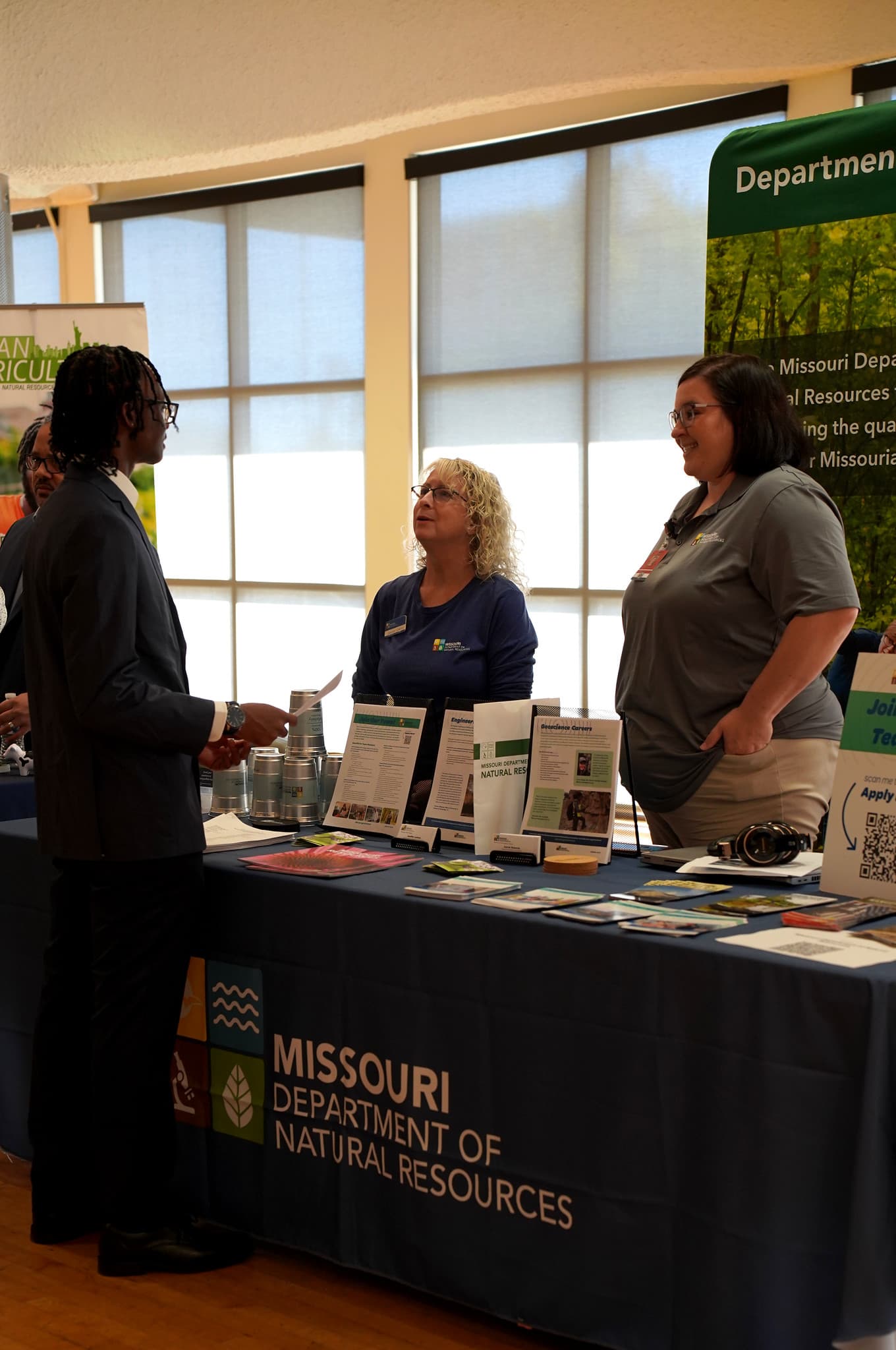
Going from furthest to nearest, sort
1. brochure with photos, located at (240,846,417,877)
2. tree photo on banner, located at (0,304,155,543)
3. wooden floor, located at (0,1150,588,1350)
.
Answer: tree photo on banner, located at (0,304,155,543) < brochure with photos, located at (240,846,417,877) < wooden floor, located at (0,1150,588,1350)

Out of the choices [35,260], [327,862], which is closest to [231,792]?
[327,862]

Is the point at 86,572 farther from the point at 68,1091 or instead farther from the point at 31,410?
the point at 31,410

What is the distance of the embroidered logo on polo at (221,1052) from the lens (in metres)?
2.40

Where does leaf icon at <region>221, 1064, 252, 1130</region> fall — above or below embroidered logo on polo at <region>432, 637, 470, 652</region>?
below

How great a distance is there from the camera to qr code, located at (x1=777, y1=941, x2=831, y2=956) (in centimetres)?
181

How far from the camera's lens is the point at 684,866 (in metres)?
2.37

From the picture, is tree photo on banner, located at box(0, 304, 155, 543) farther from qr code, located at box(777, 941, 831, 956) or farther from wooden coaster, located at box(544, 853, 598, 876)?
qr code, located at box(777, 941, 831, 956)

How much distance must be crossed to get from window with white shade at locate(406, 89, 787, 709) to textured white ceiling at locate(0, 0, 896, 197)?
3.16ft

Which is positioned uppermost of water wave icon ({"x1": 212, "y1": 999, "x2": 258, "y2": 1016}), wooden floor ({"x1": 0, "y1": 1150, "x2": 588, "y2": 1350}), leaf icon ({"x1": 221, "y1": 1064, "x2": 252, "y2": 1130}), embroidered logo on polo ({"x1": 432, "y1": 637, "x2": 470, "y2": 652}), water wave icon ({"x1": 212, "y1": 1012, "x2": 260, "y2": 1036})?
embroidered logo on polo ({"x1": 432, "y1": 637, "x2": 470, "y2": 652})

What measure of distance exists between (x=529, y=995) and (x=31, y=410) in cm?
417

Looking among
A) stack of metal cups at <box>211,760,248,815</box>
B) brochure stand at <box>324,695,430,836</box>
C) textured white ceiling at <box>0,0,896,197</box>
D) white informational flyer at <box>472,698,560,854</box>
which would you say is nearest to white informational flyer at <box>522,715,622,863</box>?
white informational flyer at <box>472,698,560,854</box>

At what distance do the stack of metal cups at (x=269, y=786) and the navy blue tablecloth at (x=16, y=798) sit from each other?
2.41 ft

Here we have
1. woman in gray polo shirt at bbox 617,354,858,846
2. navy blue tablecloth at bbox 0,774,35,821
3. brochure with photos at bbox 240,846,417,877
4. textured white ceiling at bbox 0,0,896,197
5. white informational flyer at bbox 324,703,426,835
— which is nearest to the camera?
brochure with photos at bbox 240,846,417,877

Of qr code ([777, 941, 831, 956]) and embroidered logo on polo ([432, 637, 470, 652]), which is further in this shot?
embroidered logo on polo ([432, 637, 470, 652])
